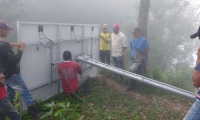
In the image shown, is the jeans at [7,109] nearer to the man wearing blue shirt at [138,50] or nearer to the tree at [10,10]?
the man wearing blue shirt at [138,50]

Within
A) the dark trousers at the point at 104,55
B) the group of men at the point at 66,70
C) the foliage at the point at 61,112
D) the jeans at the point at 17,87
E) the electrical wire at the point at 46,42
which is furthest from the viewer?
the dark trousers at the point at 104,55

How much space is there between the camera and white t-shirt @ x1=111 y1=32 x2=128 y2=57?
7184 millimetres

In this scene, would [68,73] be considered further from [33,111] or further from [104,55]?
[104,55]

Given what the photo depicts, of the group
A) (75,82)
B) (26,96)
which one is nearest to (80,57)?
(75,82)

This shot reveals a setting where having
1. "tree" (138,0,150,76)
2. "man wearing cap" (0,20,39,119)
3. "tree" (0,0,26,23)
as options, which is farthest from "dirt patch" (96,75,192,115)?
"tree" (0,0,26,23)

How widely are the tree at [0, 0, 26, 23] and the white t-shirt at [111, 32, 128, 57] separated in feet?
52.8

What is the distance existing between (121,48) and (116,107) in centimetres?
276

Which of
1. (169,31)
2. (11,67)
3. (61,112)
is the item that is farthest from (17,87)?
(169,31)

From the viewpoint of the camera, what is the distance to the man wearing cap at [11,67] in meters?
3.49

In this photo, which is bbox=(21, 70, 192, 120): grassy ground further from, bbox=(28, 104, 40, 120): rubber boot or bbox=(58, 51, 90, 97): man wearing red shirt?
bbox=(58, 51, 90, 97): man wearing red shirt

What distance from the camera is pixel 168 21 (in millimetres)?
24312

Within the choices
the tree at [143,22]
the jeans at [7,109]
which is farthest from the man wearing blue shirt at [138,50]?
the jeans at [7,109]

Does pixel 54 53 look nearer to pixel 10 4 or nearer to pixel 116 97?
pixel 116 97

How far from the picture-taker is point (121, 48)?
730 cm
